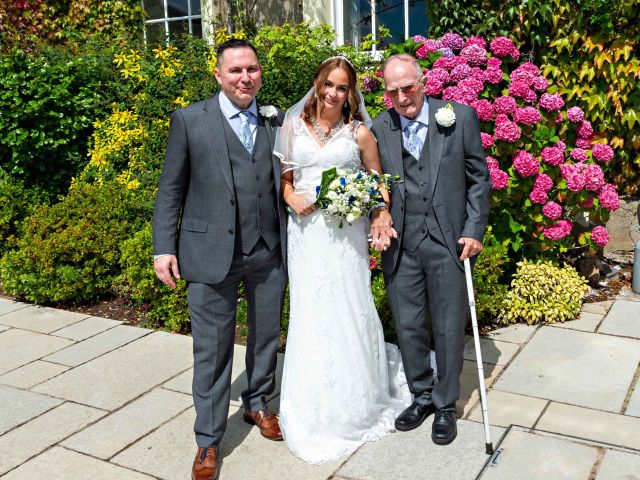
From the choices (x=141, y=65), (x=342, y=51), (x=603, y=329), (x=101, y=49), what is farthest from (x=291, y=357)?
(x=101, y=49)

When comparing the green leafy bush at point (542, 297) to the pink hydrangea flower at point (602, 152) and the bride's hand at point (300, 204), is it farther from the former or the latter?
the bride's hand at point (300, 204)

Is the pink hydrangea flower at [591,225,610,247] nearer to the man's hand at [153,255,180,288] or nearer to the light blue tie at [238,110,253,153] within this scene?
the light blue tie at [238,110,253,153]

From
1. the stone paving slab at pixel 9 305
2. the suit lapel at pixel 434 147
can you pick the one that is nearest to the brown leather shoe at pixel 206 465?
the suit lapel at pixel 434 147

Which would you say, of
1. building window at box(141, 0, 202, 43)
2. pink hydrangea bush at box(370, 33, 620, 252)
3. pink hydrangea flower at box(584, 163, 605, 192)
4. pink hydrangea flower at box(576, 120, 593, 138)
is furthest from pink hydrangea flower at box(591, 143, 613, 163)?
building window at box(141, 0, 202, 43)

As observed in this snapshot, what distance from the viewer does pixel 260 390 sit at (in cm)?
387

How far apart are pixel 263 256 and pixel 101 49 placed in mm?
5471

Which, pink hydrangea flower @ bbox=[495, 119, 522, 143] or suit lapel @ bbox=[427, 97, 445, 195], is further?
pink hydrangea flower @ bbox=[495, 119, 522, 143]

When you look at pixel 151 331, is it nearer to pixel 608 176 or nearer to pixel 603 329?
pixel 603 329

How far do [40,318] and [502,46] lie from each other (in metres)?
4.39

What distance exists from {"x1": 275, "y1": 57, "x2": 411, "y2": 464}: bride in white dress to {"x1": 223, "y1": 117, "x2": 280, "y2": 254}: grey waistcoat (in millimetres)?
97

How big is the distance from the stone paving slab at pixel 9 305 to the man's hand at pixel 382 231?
3.96m

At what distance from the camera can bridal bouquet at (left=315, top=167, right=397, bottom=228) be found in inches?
134

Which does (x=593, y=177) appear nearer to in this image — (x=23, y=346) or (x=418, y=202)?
(x=418, y=202)

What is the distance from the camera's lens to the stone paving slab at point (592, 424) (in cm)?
363
